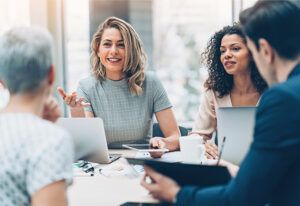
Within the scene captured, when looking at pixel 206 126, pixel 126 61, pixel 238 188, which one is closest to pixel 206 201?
pixel 238 188

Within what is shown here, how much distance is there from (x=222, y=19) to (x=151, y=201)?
287 centimetres

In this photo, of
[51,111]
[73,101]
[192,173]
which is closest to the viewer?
[192,173]

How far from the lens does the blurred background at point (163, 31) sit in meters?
4.23

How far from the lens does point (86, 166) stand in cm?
241

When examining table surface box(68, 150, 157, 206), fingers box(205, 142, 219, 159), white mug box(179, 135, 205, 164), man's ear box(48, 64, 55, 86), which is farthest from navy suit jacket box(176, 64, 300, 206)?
fingers box(205, 142, 219, 159)

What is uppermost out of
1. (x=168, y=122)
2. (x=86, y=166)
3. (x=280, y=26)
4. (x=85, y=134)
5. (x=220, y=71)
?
(x=280, y=26)

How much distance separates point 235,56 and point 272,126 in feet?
5.25

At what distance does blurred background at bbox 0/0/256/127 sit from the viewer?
423 cm

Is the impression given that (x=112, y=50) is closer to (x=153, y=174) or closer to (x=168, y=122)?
(x=168, y=122)

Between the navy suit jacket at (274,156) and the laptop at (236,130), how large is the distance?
0.74 metres

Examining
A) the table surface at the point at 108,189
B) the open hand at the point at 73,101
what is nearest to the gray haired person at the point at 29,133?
the table surface at the point at 108,189

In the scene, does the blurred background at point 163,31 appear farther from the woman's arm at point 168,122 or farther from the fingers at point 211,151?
the fingers at point 211,151

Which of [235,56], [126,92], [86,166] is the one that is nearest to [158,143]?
[86,166]

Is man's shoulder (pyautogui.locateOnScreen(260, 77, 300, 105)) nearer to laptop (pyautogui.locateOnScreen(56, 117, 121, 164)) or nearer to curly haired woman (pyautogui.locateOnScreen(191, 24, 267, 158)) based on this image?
laptop (pyautogui.locateOnScreen(56, 117, 121, 164))
